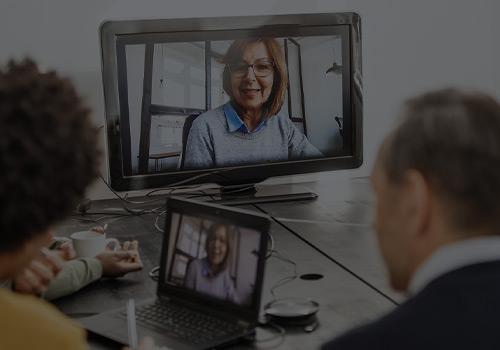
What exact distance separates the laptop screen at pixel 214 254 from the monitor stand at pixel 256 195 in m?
0.93

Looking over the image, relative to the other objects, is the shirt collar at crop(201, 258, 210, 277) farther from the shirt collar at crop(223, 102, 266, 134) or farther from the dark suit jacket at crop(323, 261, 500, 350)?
the shirt collar at crop(223, 102, 266, 134)

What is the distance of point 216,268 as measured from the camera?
5.06 ft

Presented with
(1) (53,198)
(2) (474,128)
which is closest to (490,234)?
(2) (474,128)

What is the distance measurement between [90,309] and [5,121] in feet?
2.97

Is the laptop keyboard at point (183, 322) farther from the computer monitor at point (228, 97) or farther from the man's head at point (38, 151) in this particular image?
the computer monitor at point (228, 97)

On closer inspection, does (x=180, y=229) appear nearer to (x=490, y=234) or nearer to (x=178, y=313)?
(x=178, y=313)

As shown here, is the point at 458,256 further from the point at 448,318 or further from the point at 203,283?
the point at 203,283

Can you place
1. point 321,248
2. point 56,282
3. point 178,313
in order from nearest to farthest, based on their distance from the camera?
point 178,313, point 56,282, point 321,248

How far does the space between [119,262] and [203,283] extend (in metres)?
0.35

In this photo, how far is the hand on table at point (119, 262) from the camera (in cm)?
182

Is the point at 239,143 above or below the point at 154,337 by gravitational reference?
above

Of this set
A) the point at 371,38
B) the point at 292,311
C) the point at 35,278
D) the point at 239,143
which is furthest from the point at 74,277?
the point at 371,38

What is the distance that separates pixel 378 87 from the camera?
10.1 feet

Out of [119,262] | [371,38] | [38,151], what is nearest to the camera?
[38,151]
